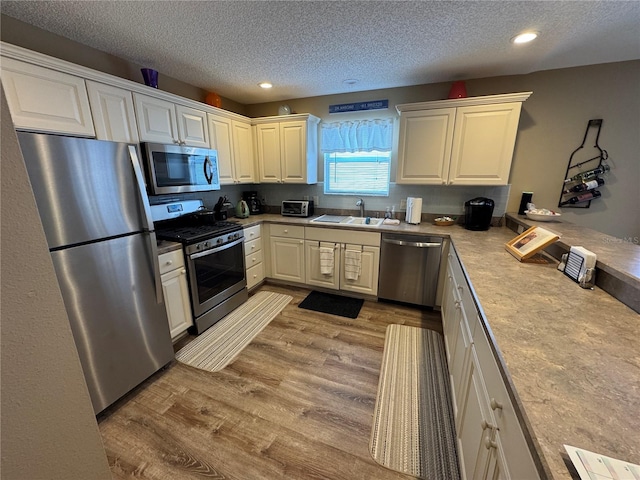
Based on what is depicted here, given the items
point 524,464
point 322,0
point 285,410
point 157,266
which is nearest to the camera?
point 524,464

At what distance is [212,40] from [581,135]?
3.37m

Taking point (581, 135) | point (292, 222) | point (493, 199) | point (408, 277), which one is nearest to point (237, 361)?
point (292, 222)

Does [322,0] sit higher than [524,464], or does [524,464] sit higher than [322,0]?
[322,0]

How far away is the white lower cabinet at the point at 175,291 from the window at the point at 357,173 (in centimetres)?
208

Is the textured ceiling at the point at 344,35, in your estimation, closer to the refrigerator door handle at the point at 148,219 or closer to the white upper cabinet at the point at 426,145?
the white upper cabinet at the point at 426,145

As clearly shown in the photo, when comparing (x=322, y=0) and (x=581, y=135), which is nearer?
(x=322, y=0)

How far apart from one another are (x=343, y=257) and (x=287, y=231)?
2.55ft

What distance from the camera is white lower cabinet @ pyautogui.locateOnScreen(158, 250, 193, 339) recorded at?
2043 millimetres

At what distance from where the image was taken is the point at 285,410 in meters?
1.67

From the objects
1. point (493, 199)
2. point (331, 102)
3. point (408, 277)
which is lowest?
point (408, 277)

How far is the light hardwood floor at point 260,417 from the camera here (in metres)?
1.35

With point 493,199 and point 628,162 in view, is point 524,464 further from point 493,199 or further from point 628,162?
point 628,162

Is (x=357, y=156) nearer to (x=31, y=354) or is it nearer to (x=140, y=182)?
(x=140, y=182)

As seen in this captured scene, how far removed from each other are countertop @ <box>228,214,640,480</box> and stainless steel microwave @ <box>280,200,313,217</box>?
2192mm
